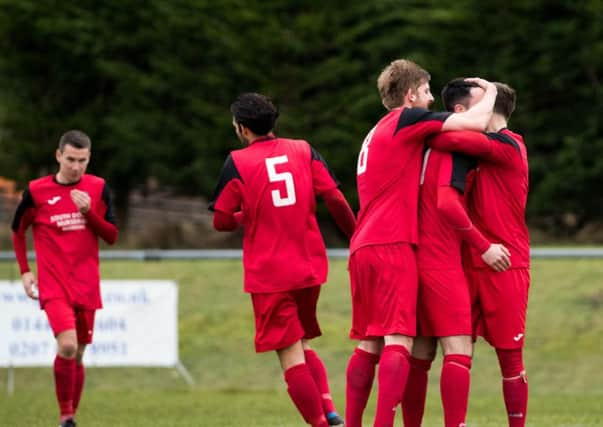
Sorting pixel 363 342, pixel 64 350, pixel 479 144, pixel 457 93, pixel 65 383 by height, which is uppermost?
pixel 457 93

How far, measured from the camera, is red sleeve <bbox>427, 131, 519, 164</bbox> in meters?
7.90

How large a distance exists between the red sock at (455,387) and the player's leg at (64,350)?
11.3 feet

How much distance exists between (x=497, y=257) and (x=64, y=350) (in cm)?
377

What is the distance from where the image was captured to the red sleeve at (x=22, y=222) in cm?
1071

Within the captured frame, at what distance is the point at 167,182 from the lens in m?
32.3

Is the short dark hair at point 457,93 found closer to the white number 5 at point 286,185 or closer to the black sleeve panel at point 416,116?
the black sleeve panel at point 416,116

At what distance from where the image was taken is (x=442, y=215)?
788cm

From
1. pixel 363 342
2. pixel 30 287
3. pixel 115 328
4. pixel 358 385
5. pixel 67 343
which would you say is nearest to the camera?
pixel 358 385

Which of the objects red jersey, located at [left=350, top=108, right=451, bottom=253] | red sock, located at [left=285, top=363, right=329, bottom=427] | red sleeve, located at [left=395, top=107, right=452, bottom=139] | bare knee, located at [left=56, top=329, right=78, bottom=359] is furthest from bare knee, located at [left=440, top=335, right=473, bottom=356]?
bare knee, located at [left=56, top=329, right=78, bottom=359]

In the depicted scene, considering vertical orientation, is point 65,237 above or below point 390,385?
above

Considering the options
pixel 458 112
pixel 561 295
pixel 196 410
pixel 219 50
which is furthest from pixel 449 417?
pixel 219 50

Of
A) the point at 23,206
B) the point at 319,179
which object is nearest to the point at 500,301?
the point at 319,179

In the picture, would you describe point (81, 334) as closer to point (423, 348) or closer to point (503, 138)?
point (423, 348)

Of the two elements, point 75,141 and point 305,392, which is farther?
point 75,141
